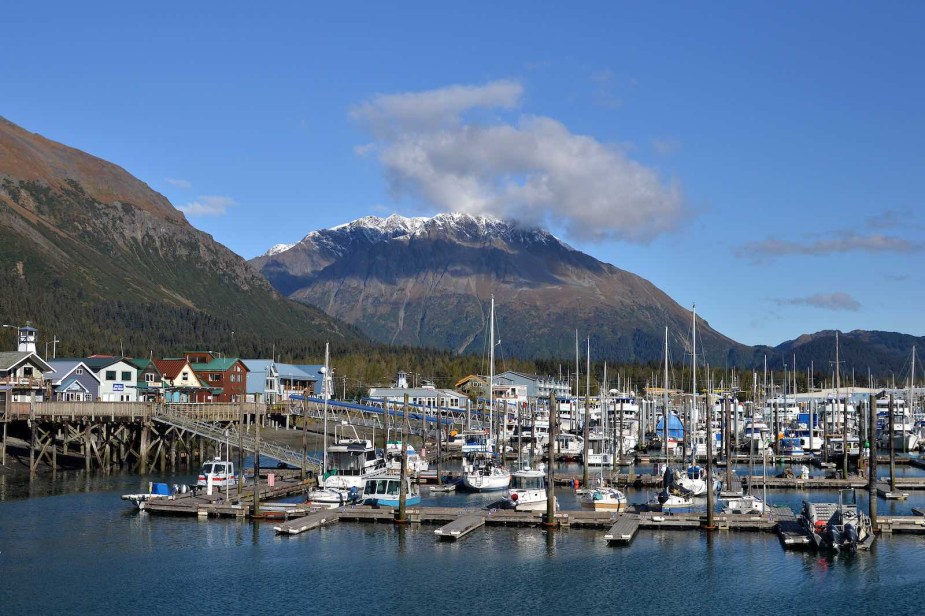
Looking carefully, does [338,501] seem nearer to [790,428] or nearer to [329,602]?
[329,602]

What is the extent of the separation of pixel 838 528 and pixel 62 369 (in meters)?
86.3

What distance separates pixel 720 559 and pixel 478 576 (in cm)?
1316

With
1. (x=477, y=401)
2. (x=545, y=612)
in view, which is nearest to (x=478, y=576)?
(x=545, y=612)

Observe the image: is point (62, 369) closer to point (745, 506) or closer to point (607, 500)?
point (607, 500)

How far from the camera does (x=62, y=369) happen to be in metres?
115

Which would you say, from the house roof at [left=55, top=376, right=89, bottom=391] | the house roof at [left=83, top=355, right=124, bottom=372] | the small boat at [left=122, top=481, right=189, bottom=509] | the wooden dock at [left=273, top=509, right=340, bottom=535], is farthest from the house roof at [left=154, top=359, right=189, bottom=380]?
the wooden dock at [left=273, top=509, right=340, bottom=535]

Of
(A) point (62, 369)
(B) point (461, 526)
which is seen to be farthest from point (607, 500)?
(A) point (62, 369)

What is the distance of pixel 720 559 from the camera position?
183 feet

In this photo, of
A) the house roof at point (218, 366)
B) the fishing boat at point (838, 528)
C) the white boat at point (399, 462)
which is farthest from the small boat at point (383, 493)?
the house roof at point (218, 366)

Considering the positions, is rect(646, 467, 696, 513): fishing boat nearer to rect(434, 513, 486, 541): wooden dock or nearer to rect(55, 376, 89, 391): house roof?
rect(434, 513, 486, 541): wooden dock

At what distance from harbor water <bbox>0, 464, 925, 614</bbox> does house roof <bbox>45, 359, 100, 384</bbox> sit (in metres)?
48.6

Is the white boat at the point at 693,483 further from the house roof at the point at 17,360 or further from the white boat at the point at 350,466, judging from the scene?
the house roof at the point at 17,360

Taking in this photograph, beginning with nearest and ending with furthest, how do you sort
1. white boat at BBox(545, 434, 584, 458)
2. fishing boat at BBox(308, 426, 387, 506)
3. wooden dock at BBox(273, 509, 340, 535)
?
wooden dock at BBox(273, 509, 340, 535), fishing boat at BBox(308, 426, 387, 506), white boat at BBox(545, 434, 584, 458)

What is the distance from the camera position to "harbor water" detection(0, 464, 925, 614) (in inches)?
1891
